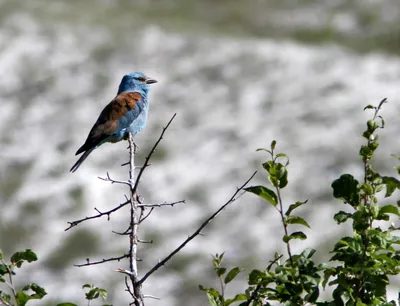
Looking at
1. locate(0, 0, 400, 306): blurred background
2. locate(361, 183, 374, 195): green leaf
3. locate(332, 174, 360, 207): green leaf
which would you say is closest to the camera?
locate(361, 183, 374, 195): green leaf

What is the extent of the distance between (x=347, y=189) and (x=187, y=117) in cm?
1036

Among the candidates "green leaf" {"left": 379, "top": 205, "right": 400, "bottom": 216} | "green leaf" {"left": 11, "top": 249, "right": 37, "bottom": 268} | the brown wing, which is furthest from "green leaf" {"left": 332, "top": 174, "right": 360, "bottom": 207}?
the brown wing

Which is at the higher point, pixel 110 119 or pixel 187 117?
pixel 187 117

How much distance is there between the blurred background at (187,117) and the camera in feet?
36.0

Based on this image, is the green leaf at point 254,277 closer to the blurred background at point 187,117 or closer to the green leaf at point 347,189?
the green leaf at point 347,189

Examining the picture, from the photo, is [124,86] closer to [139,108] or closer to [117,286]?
[139,108]

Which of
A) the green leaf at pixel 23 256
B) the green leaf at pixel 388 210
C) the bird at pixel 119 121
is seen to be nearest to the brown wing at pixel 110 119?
the bird at pixel 119 121

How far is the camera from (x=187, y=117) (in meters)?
13.0

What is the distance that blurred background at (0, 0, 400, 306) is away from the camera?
11.0 metres

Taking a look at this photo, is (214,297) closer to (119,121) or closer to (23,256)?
(23,256)

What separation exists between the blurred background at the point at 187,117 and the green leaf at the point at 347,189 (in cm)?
751

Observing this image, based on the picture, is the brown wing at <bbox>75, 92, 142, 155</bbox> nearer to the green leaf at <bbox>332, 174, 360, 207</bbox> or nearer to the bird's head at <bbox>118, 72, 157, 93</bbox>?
the bird's head at <bbox>118, 72, 157, 93</bbox>

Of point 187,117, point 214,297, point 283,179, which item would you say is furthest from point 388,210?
point 187,117

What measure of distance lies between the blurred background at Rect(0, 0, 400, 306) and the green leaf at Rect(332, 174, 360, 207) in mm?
7513
